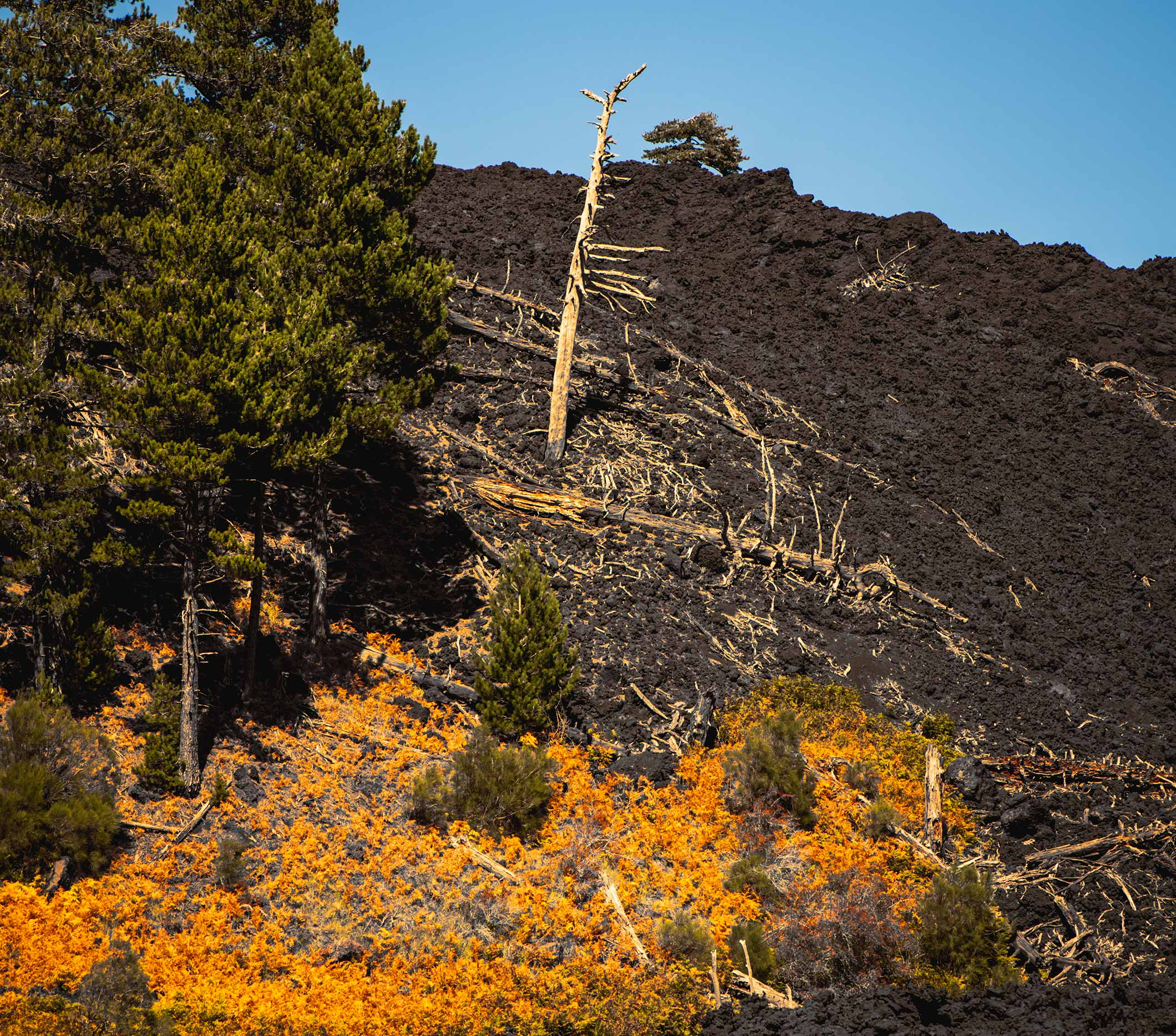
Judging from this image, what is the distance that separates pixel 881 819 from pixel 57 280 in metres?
14.3

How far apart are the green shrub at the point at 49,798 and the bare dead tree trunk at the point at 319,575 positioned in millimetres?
4542

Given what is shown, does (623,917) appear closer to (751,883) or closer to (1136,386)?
(751,883)

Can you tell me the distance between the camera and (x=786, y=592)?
19.9m

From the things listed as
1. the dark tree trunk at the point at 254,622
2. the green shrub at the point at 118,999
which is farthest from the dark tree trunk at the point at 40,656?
the green shrub at the point at 118,999

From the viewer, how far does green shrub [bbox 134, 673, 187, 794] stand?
1323 cm

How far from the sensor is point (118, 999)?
977cm

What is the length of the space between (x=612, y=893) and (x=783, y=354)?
20.0m

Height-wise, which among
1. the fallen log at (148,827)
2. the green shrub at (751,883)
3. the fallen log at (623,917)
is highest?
the green shrub at (751,883)

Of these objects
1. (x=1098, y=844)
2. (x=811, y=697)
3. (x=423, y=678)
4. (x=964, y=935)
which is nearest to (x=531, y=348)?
(x=423, y=678)

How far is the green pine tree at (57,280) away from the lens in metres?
13.2

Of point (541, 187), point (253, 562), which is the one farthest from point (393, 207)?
point (541, 187)

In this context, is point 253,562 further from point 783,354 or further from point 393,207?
point 783,354

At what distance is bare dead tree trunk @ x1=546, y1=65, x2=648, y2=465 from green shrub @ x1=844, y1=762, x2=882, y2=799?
10.1 meters

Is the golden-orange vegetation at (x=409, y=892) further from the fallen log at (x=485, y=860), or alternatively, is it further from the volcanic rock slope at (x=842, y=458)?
the volcanic rock slope at (x=842, y=458)
